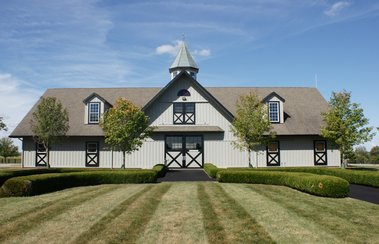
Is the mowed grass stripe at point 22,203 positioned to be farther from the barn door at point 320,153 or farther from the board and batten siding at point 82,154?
the barn door at point 320,153

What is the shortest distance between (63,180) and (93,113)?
15.6m

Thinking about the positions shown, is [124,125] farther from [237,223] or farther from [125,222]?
[237,223]

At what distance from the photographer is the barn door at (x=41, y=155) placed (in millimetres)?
32719

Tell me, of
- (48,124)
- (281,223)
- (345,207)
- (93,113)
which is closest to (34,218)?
(281,223)

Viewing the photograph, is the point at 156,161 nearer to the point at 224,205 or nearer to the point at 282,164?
the point at 282,164

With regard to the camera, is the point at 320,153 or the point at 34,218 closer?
the point at 34,218

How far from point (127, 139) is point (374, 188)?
673 inches

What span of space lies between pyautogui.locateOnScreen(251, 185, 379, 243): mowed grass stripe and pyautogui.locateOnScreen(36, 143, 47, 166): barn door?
24.5 metres

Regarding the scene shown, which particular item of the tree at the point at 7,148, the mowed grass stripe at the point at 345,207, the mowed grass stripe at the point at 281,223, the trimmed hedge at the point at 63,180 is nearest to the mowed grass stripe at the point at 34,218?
the trimmed hedge at the point at 63,180

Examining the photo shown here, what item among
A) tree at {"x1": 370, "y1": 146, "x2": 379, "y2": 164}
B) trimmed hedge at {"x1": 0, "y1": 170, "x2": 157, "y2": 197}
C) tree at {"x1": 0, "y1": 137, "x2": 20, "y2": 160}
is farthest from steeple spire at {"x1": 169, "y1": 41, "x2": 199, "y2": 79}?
tree at {"x1": 370, "y1": 146, "x2": 379, "y2": 164}

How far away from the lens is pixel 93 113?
33750 mm

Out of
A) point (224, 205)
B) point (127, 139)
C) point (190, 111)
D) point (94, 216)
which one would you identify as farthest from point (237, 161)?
point (94, 216)

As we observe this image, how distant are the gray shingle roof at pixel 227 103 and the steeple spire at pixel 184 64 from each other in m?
5.25

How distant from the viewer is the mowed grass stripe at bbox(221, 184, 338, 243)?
9094mm
